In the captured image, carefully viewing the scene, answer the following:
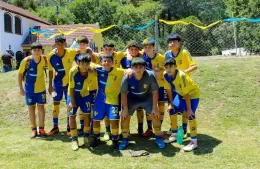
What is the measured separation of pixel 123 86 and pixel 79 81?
2.68ft

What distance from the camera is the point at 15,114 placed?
7.95 meters

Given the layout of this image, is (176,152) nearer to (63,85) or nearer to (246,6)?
(63,85)

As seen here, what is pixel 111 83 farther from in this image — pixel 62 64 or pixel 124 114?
pixel 62 64

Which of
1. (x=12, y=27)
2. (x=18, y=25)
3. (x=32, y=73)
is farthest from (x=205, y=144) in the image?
(x=18, y=25)

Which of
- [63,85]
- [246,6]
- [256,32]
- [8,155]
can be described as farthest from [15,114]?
[246,6]

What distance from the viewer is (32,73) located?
6270 mm

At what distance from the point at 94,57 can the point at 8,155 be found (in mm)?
2267

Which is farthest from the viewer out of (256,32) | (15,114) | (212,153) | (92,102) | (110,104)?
(256,32)

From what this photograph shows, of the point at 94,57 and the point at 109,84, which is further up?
the point at 94,57

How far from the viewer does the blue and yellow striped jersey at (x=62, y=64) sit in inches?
244

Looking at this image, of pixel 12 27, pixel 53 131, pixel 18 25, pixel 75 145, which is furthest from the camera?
pixel 18 25

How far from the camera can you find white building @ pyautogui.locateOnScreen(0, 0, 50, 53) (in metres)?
26.5

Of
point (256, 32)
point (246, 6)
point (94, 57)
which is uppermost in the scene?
point (246, 6)

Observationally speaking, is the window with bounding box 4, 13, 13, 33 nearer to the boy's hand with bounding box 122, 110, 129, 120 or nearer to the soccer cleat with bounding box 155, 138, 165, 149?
the boy's hand with bounding box 122, 110, 129, 120
